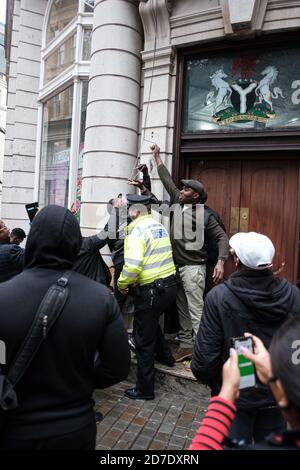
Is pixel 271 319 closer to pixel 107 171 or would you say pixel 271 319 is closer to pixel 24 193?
pixel 107 171

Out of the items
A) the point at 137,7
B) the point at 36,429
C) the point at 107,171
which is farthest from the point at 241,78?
the point at 36,429

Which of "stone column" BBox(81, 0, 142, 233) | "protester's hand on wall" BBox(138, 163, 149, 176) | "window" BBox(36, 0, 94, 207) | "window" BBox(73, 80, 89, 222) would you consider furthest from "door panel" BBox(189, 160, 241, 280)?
"window" BBox(36, 0, 94, 207)

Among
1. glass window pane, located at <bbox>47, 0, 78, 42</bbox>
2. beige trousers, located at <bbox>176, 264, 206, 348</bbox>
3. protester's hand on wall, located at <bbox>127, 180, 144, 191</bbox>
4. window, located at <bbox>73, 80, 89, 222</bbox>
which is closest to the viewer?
beige trousers, located at <bbox>176, 264, 206, 348</bbox>

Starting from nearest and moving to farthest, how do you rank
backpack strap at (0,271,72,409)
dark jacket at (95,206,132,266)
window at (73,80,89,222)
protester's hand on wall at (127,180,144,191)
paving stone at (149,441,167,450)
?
backpack strap at (0,271,72,409), paving stone at (149,441,167,450), dark jacket at (95,206,132,266), protester's hand on wall at (127,180,144,191), window at (73,80,89,222)

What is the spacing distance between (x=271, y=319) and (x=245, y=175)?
3.09 meters

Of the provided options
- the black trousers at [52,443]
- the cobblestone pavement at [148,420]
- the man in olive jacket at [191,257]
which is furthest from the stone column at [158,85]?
the black trousers at [52,443]

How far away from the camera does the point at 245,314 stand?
231 cm

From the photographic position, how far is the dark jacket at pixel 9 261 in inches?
142

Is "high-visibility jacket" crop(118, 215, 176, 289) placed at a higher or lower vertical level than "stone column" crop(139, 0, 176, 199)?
lower

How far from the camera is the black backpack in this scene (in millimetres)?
4479

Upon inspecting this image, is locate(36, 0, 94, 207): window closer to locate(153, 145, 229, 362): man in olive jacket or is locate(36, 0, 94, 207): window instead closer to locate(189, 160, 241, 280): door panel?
locate(189, 160, 241, 280): door panel

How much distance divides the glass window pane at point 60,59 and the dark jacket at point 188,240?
3530 mm

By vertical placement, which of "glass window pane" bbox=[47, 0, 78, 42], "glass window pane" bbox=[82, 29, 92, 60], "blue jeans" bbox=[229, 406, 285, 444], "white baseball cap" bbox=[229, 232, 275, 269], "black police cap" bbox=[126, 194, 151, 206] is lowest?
"blue jeans" bbox=[229, 406, 285, 444]

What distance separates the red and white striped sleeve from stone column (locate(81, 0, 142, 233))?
3.99 metres
